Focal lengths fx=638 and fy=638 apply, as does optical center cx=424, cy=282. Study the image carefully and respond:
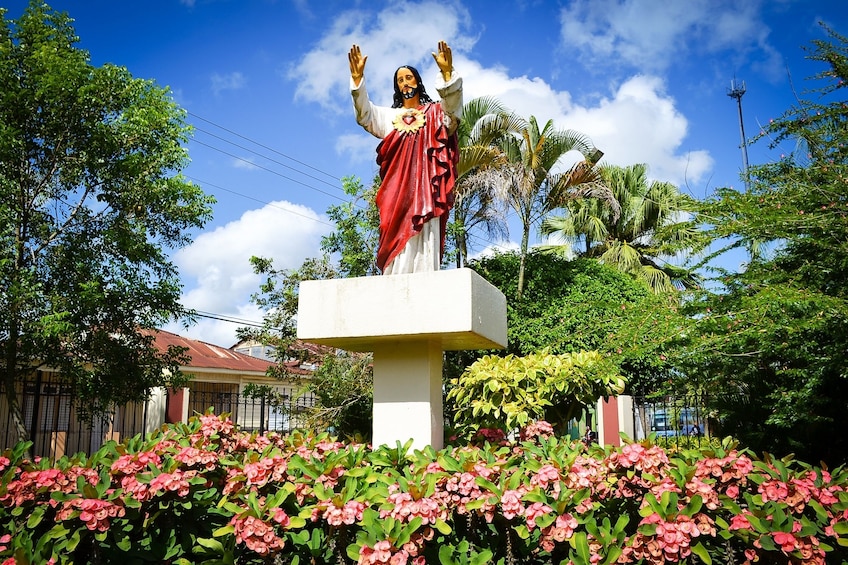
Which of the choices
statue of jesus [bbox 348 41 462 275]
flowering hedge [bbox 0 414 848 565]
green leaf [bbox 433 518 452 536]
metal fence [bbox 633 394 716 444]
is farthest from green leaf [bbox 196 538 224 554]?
metal fence [bbox 633 394 716 444]

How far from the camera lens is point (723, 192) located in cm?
630

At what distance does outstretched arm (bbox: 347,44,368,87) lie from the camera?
4.69 meters

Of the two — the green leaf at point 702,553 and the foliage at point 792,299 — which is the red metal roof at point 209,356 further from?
the green leaf at point 702,553

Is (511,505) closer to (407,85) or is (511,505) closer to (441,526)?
(441,526)

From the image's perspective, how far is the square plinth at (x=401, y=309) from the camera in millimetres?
4027

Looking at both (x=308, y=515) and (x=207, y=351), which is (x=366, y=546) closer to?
(x=308, y=515)

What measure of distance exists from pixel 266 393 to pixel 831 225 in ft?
32.1

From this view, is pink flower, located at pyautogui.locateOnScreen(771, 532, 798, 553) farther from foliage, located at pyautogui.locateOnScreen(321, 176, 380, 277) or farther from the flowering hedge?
foliage, located at pyautogui.locateOnScreen(321, 176, 380, 277)

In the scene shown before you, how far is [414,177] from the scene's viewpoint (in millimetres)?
4770

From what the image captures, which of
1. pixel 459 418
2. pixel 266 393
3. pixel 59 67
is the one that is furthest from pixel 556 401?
pixel 59 67

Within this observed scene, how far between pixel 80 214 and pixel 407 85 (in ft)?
19.9

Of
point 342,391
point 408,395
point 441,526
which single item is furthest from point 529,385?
point 342,391

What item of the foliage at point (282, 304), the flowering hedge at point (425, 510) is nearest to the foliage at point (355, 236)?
the foliage at point (282, 304)

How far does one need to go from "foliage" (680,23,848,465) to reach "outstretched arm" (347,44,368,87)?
3312 mm
